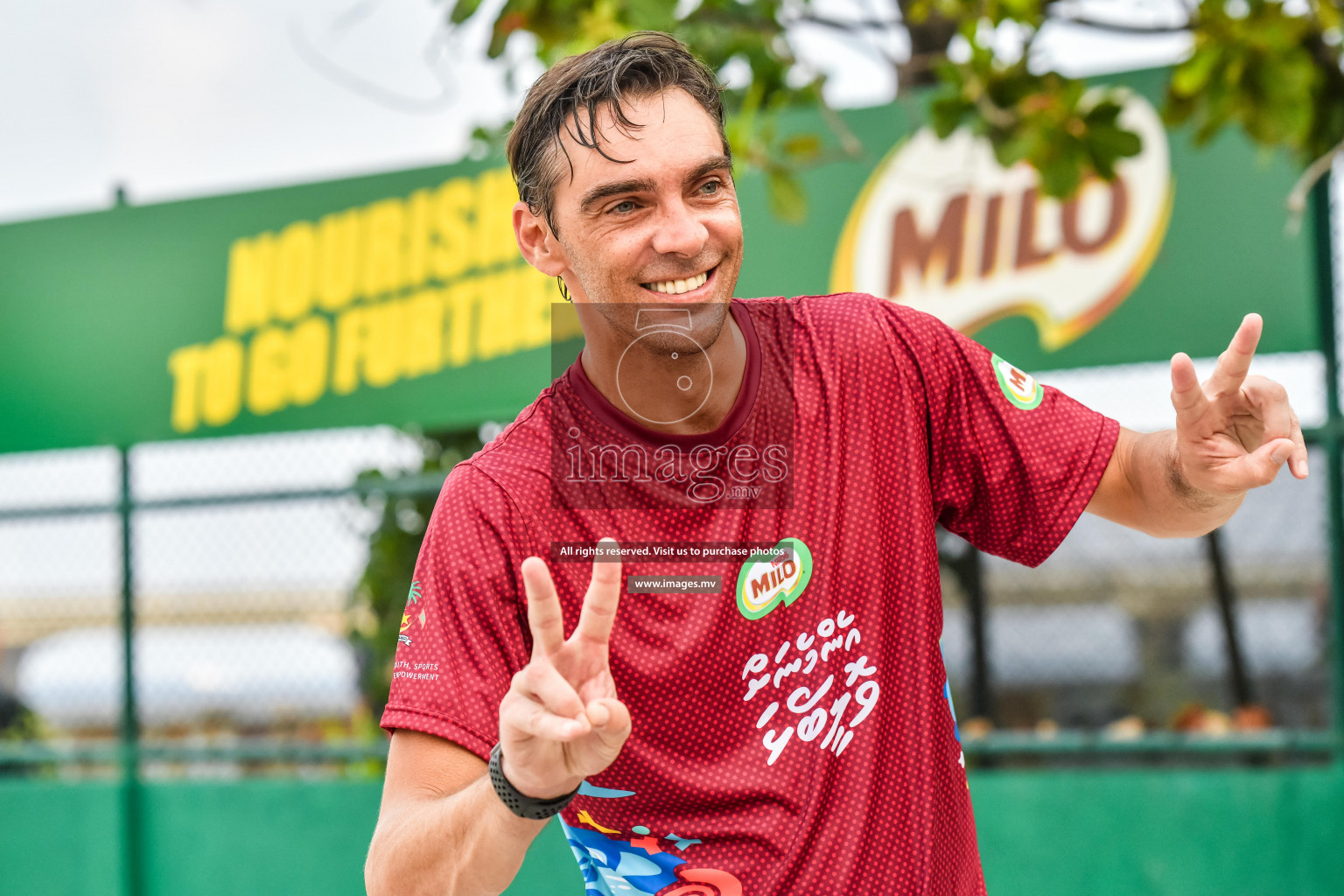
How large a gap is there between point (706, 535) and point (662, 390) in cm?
21

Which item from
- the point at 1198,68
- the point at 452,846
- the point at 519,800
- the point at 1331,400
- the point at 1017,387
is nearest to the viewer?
the point at 519,800

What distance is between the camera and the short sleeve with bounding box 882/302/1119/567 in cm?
182

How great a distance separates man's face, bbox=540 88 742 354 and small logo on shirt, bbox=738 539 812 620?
0.30 meters

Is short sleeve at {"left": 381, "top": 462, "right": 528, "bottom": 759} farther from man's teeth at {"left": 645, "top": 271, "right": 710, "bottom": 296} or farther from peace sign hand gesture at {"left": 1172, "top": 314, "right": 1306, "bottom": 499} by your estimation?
peace sign hand gesture at {"left": 1172, "top": 314, "right": 1306, "bottom": 499}

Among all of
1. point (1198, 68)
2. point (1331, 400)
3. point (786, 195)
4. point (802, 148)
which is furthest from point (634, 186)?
point (1331, 400)

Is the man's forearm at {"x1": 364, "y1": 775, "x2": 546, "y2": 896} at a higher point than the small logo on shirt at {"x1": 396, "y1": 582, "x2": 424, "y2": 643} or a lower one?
lower

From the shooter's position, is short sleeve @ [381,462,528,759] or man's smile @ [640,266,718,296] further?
man's smile @ [640,266,718,296]

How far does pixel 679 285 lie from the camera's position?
164 cm

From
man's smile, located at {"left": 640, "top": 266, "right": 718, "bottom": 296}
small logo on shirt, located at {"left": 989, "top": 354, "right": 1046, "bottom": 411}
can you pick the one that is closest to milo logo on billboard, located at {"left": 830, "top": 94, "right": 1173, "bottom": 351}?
small logo on shirt, located at {"left": 989, "top": 354, "right": 1046, "bottom": 411}

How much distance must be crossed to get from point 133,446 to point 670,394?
379cm

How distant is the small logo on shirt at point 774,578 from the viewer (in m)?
1.65

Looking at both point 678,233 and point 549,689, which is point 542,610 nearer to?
point 549,689

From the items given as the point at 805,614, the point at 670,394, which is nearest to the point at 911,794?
the point at 805,614

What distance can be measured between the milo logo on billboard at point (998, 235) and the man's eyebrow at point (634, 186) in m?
2.36
